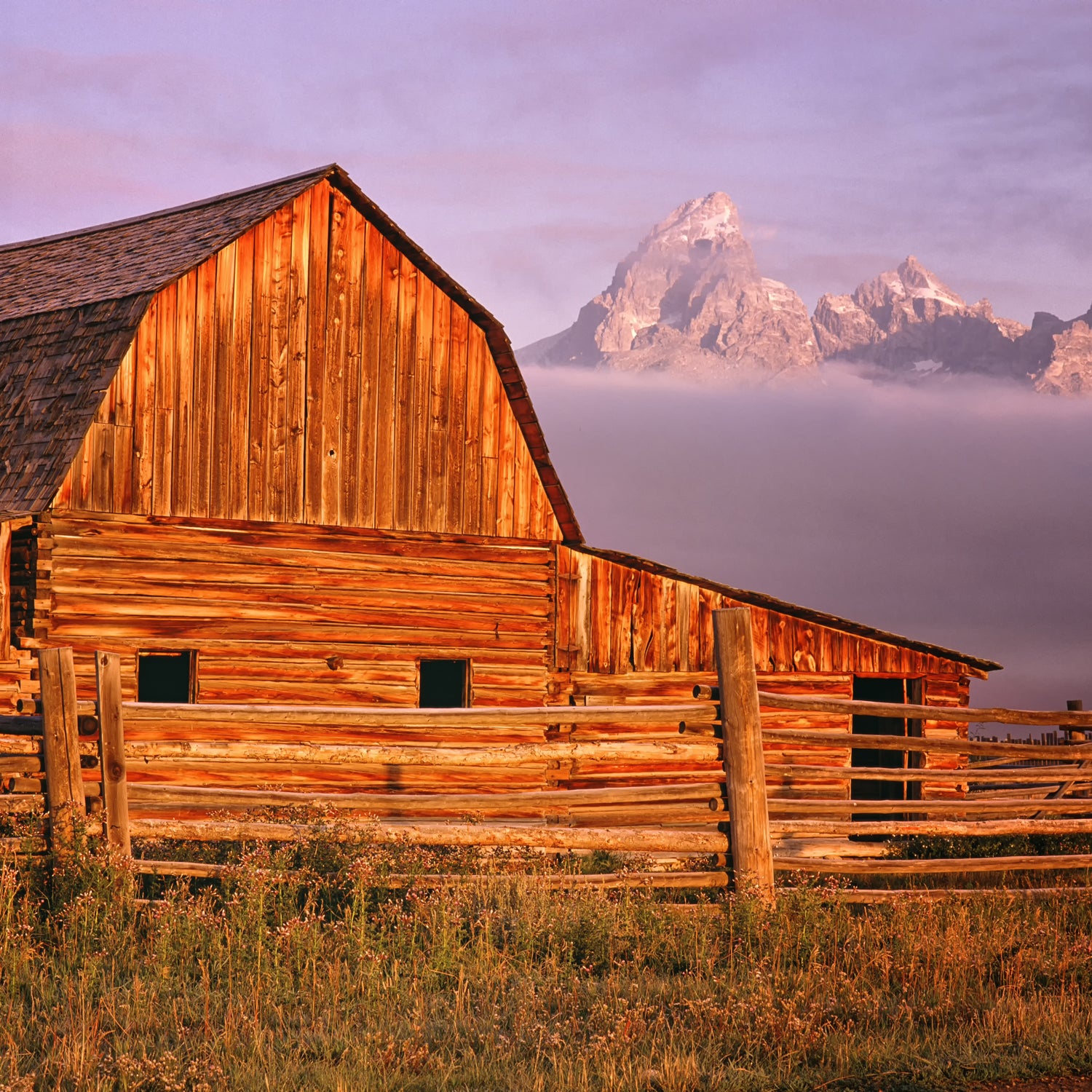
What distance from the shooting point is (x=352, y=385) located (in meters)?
17.8

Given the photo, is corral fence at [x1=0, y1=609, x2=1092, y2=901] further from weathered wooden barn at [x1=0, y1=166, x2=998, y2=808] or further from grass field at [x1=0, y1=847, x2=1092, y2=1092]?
weathered wooden barn at [x1=0, y1=166, x2=998, y2=808]

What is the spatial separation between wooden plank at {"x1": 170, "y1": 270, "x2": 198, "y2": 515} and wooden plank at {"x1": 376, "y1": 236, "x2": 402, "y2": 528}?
2624mm

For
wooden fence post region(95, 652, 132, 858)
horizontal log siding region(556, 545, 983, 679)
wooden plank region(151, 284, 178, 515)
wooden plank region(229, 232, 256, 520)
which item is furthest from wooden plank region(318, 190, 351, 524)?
wooden fence post region(95, 652, 132, 858)

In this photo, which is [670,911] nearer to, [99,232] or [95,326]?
[95,326]

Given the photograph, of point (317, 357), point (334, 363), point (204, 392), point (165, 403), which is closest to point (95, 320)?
point (165, 403)

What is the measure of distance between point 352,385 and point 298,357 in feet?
2.81

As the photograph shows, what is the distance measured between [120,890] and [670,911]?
3.80 metres

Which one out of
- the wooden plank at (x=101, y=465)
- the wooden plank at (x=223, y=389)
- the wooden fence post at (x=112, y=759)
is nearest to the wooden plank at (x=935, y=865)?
the wooden fence post at (x=112, y=759)

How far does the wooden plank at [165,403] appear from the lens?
1608cm

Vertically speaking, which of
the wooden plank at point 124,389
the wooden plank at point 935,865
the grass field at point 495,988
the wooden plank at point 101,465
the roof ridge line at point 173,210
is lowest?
the grass field at point 495,988

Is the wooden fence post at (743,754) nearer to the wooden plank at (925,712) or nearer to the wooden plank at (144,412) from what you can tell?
the wooden plank at (925,712)

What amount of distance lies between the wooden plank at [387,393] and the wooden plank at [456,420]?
861 mm

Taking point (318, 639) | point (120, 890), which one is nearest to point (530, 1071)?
point (120, 890)

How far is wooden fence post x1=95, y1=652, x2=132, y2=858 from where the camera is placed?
30.3 ft
